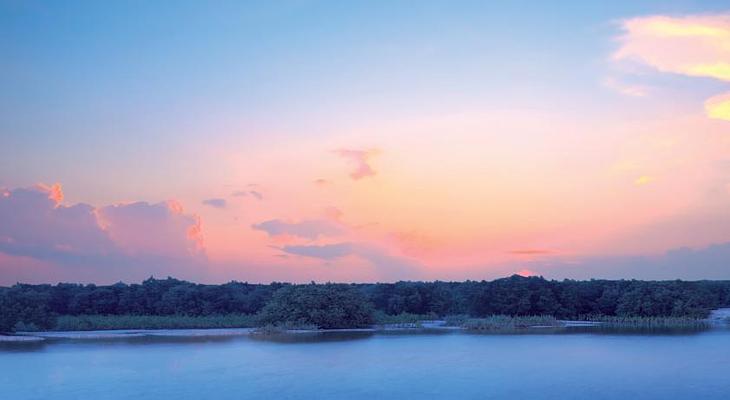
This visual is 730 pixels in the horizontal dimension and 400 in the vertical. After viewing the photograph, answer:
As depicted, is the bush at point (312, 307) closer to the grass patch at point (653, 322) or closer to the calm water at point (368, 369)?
the calm water at point (368, 369)

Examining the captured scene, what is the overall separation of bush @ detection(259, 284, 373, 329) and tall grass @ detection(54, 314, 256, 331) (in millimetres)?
2664

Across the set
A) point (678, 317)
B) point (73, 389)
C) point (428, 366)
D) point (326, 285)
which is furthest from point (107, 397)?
point (678, 317)

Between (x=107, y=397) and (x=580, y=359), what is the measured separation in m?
18.8

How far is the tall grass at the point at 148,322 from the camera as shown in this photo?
159 ft

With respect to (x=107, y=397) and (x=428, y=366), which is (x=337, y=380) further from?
(x=107, y=397)

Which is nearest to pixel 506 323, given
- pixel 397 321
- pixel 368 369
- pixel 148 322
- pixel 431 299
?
pixel 397 321

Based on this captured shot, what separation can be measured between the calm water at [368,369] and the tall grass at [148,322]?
29.0 ft

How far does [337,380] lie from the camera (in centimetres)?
2470

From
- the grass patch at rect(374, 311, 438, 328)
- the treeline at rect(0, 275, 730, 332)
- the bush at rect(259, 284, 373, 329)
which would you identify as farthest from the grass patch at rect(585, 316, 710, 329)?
the bush at rect(259, 284, 373, 329)

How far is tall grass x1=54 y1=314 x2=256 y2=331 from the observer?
48312 mm

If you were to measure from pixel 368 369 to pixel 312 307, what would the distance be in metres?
22.2

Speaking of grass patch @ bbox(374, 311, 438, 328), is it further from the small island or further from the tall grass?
the tall grass

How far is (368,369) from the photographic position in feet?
90.3

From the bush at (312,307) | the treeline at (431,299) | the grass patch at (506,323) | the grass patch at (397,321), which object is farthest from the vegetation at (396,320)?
the bush at (312,307)
